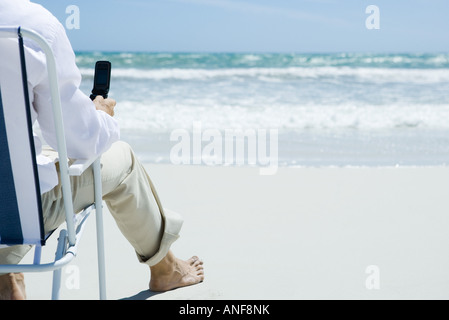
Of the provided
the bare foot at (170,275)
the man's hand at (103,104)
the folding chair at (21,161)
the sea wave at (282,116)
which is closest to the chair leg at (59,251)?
the folding chair at (21,161)

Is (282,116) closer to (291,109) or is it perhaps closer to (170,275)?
(291,109)

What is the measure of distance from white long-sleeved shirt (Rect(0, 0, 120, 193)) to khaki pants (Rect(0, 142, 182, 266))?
0.41 ft

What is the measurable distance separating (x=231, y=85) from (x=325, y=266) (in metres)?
10.9

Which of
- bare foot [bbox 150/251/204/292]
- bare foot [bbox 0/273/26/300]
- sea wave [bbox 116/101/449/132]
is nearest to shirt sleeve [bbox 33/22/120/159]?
bare foot [bbox 0/273/26/300]

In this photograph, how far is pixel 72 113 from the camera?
4.71 feet

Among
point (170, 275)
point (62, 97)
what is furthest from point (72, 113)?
point (170, 275)

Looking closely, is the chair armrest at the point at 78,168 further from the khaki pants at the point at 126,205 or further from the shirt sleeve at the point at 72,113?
the khaki pants at the point at 126,205

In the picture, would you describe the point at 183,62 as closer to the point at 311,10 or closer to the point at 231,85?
the point at 231,85

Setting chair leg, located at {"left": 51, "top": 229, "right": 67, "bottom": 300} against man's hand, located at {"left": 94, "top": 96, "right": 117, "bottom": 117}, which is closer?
chair leg, located at {"left": 51, "top": 229, "right": 67, "bottom": 300}

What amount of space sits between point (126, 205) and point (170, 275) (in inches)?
19.2

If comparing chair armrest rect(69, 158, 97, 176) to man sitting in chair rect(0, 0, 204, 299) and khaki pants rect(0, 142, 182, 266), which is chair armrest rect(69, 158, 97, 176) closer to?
man sitting in chair rect(0, 0, 204, 299)

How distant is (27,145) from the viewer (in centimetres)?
133

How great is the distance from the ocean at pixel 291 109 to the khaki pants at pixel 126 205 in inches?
103

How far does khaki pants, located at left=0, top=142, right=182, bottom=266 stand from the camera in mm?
1577
